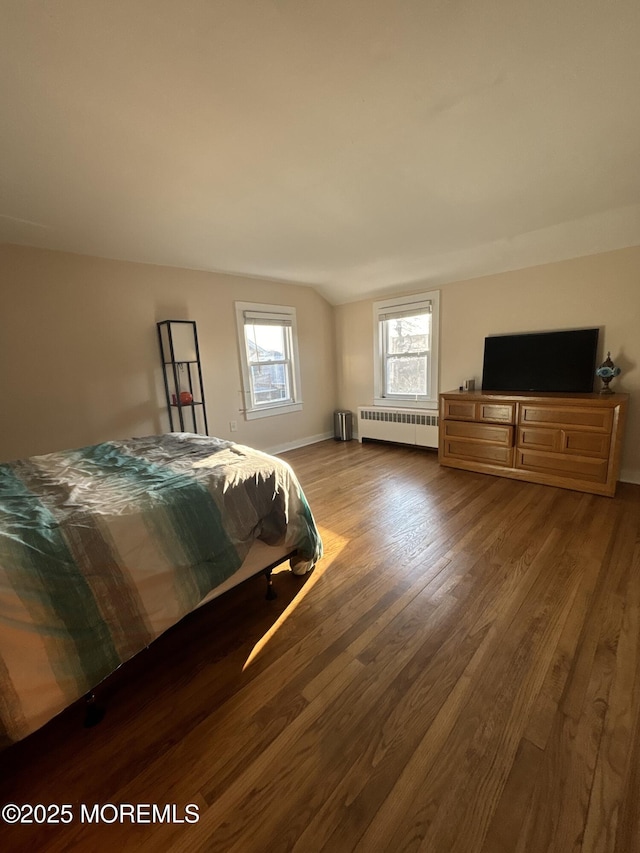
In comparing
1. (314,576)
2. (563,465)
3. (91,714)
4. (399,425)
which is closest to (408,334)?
(399,425)

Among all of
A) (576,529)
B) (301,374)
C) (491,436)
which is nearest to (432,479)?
(491,436)

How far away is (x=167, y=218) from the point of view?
102 inches

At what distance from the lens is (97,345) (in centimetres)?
327

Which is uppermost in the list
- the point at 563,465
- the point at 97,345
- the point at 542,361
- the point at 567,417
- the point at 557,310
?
the point at 557,310

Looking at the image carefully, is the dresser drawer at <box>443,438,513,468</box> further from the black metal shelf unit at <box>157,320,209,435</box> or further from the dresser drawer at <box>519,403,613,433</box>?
the black metal shelf unit at <box>157,320,209,435</box>

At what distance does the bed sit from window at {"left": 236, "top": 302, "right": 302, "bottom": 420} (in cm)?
255

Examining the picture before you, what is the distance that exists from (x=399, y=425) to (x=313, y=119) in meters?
3.59

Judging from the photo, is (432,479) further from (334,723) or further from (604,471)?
(334,723)

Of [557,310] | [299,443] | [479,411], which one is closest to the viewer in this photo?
[557,310]

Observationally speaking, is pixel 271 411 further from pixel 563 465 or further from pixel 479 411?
pixel 563 465

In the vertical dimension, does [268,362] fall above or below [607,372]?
above

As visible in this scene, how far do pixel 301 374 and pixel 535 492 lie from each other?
326cm

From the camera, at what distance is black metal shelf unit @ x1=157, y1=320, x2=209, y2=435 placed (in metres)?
3.58

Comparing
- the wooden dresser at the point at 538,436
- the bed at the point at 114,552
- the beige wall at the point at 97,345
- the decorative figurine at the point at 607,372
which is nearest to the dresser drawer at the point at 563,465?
the wooden dresser at the point at 538,436
